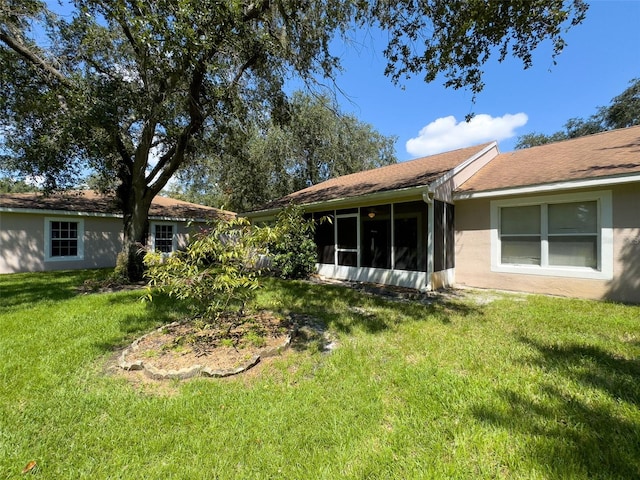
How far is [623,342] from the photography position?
4.18 meters

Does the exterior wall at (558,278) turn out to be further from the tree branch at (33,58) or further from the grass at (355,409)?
the tree branch at (33,58)

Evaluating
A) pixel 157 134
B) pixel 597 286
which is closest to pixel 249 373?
pixel 597 286

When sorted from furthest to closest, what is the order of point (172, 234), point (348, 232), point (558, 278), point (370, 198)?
point (172, 234) < point (348, 232) < point (370, 198) < point (558, 278)

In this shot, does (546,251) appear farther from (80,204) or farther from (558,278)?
(80,204)

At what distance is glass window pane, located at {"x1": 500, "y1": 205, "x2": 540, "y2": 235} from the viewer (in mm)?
7664

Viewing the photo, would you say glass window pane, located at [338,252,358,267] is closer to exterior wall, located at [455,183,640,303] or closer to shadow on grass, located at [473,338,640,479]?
exterior wall, located at [455,183,640,303]

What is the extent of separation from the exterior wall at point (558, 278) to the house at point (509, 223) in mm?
16

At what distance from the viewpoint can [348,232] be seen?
10.4m

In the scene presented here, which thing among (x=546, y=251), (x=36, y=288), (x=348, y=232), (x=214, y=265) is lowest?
(x=36, y=288)

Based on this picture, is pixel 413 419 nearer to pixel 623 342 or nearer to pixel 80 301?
pixel 623 342

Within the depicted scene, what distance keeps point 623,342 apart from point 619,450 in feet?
9.40

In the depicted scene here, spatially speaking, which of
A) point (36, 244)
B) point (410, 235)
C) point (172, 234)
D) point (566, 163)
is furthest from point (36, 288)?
point (566, 163)

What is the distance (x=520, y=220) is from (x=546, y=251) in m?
0.97

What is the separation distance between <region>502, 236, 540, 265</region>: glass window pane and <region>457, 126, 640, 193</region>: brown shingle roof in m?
1.45
